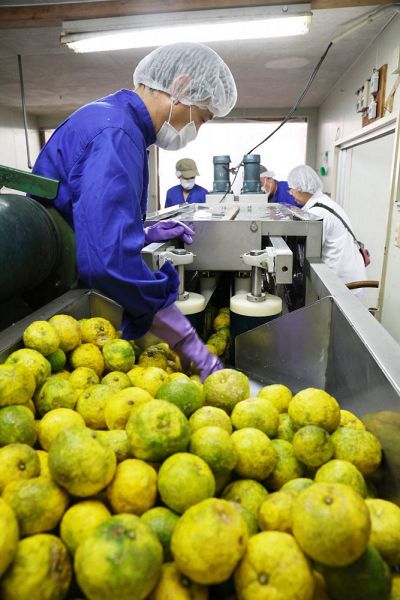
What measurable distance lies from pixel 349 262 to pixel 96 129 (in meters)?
2.36

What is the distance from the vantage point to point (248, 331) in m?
1.85

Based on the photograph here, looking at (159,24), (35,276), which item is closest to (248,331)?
(35,276)

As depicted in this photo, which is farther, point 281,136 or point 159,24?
point 281,136

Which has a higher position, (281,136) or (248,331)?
(281,136)

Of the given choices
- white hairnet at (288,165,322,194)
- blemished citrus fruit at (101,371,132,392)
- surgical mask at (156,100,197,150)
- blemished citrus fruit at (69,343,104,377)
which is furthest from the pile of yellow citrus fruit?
white hairnet at (288,165,322,194)

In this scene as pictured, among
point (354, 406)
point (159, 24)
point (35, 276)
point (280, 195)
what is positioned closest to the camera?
point (354, 406)

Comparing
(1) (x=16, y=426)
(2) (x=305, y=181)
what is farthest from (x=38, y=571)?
(2) (x=305, y=181)

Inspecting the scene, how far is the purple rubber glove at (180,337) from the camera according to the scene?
5.29 feet

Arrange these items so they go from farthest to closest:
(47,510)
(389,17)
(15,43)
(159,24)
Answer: (15,43), (389,17), (159,24), (47,510)

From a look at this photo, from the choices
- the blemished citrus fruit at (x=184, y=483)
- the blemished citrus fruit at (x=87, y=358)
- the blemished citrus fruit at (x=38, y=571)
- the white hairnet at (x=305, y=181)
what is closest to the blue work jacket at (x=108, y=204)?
the blemished citrus fruit at (x=87, y=358)

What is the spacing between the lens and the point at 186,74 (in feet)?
6.45

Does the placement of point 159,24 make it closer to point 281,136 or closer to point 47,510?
point 47,510

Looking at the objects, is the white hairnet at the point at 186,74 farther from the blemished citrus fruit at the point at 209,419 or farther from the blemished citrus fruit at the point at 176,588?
the blemished citrus fruit at the point at 176,588

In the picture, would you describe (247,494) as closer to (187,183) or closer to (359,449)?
(359,449)
